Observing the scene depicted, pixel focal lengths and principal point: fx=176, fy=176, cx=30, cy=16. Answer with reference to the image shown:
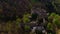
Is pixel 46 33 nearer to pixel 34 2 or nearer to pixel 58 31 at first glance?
pixel 58 31

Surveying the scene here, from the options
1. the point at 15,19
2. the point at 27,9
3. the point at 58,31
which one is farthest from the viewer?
the point at 27,9

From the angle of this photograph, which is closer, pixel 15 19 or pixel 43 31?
pixel 43 31

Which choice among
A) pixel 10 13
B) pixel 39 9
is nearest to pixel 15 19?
pixel 10 13

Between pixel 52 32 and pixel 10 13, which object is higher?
pixel 10 13

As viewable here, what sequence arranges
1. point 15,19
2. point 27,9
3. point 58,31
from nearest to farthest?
point 58,31 < point 15,19 < point 27,9

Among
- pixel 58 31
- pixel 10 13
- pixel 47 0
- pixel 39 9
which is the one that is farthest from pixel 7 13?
pixel 58 31

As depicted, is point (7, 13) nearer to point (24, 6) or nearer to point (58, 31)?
point (24, 6)
